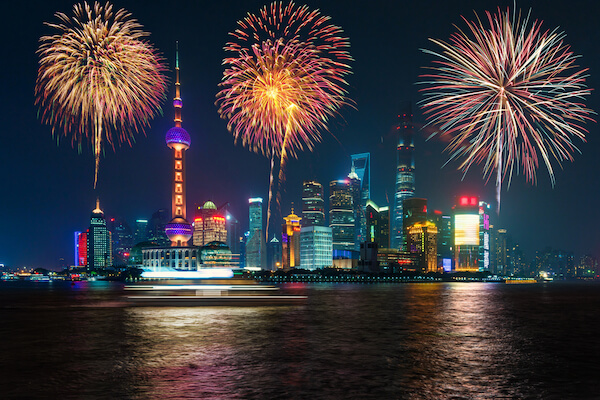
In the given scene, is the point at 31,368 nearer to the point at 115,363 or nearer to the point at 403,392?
the point at 115,363

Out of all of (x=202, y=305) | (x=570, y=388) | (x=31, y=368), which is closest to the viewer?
(x=570, y=388)

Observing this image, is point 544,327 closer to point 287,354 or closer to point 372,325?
point 372,325

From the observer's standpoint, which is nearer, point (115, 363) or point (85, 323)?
point (115, 363)

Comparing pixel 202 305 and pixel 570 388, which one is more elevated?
pixel 570 388

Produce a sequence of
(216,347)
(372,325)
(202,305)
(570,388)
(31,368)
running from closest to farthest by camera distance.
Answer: (570,388), (31,368), (216,347), (372,325), (202,305)

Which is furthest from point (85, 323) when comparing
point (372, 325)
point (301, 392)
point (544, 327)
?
point (544, 327)

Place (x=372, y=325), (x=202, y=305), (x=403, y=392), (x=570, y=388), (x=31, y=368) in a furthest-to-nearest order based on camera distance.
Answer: (x=202, y=305) < (x=372, y=325) < (x=31, y=368) < (x=570, y=388) < (x=403, y=392)

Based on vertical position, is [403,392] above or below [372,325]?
above

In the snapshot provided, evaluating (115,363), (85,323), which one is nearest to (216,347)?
(115,363)

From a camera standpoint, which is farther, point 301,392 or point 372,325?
point 372,325
